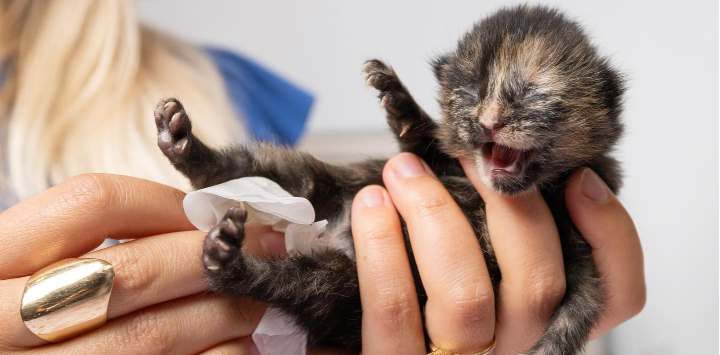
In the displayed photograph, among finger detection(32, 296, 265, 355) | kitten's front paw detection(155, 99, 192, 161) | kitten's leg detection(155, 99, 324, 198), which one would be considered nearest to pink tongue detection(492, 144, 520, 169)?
kitten's leg detection(155, 99, 324, 198)

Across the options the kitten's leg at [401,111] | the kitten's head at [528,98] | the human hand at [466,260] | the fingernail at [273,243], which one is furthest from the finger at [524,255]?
the fingernail at [273,243]

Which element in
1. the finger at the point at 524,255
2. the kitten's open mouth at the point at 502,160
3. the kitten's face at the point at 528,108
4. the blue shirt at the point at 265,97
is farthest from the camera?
the blue shirt at the point at 265,97

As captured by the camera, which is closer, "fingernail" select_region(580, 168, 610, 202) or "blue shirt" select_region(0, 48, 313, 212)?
"fingernail" select_region(580, 168, 610, 202)

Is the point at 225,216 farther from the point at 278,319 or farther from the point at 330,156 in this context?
the point at 330,156

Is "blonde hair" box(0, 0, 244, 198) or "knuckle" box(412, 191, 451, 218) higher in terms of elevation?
"blonde hair" box(0, 0, 244, 198)

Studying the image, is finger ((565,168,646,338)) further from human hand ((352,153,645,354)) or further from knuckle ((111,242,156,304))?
knuckle ((111,242,156,304))

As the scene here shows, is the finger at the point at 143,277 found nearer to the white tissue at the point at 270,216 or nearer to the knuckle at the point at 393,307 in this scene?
the white tissue at the point at 270,216
